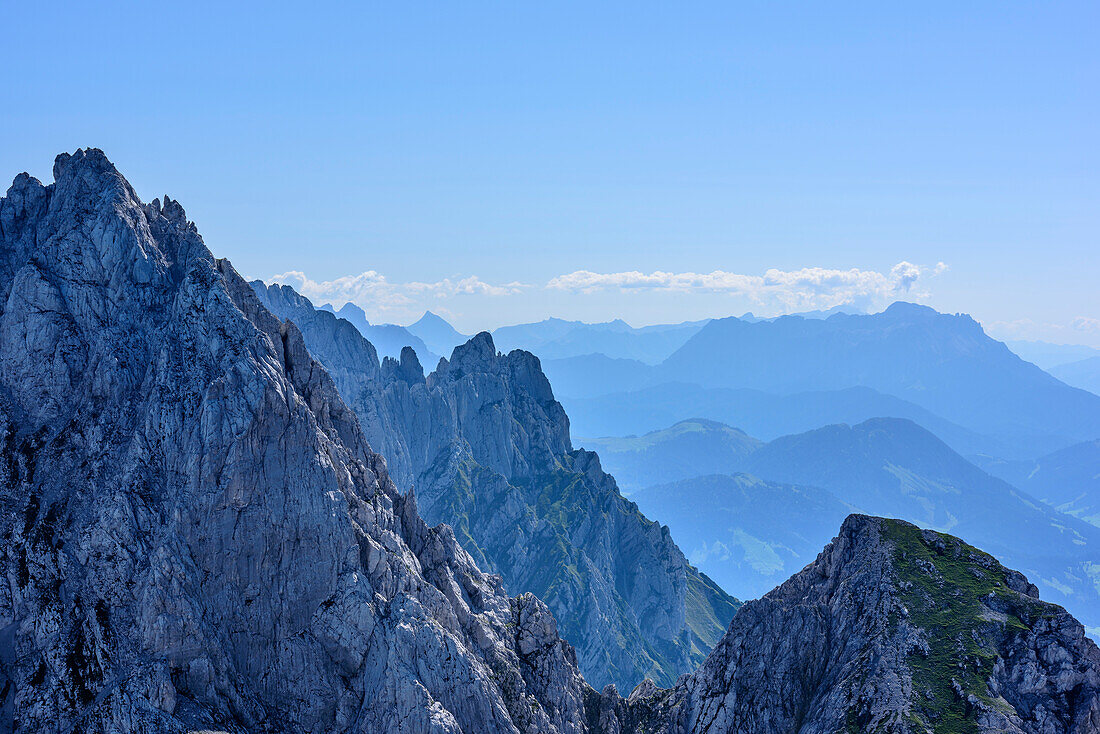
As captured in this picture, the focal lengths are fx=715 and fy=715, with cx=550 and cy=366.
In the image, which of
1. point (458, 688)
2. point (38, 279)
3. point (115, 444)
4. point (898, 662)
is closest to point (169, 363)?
point (115, 444)

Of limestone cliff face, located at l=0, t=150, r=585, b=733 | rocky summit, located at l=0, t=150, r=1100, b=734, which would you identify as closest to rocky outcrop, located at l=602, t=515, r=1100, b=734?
rocky summit, located at l=0, t=150, r=1100, b=734

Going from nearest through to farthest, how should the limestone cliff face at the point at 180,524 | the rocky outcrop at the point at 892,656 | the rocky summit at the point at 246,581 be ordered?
the limestone cliff face at the point at 180,524 → the rocky summit at the point at 246,581 → the rocky outcrop at the point at 892,656

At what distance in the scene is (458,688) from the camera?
100 metres

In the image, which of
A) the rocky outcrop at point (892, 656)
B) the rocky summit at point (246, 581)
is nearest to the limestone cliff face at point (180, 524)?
the rocky summit at point (246, 581)

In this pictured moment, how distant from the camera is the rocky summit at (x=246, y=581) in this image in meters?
84.0

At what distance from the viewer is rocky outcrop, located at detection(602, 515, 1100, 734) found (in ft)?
311

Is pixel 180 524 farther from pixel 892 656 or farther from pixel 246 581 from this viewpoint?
pixel 892 656

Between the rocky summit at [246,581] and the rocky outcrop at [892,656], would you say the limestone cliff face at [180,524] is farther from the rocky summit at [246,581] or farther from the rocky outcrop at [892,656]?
the rocky outcrop at [892,656]

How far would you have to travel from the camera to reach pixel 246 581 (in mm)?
93562

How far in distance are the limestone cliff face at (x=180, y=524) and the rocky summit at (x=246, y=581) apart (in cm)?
31

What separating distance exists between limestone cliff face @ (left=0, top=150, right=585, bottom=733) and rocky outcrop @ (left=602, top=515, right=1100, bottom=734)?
29.7 metres

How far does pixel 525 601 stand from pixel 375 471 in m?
38.6

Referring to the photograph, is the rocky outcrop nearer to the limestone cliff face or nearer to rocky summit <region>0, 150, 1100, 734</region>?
rocky summit <region>0, 150, 1100, 734</region>

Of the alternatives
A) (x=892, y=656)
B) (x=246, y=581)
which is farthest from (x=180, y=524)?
(x=892, y=656)
